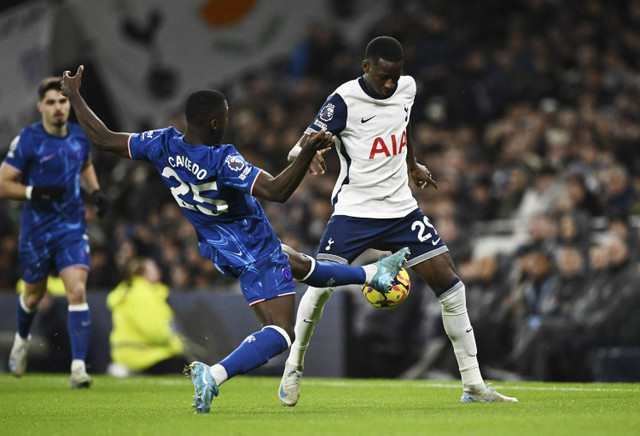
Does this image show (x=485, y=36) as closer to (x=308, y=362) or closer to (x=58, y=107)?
(x=308, y=362)

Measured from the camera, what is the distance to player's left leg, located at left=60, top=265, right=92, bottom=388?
9289mm

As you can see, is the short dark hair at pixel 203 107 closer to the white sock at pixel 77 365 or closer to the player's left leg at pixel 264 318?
the player's left leg at pixel 264 318

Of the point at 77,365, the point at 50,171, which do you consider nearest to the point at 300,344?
the point at 77,365

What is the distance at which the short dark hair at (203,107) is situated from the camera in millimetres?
6227

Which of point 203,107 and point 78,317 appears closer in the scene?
point 203,107

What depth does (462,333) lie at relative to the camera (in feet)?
23.1

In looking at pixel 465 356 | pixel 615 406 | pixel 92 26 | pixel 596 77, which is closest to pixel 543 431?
pixel 615 406

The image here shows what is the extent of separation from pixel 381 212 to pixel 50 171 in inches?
151

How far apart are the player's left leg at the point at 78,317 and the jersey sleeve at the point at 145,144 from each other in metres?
3.24

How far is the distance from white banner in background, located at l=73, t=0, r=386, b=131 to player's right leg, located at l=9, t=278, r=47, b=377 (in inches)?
362

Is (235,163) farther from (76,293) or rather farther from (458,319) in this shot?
(76,293)

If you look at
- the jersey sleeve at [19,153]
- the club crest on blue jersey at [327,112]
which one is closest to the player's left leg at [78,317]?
the jersey sleeve at [19,153]

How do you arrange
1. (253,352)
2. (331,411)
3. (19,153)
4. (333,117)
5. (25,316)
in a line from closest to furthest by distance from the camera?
(253,352), (331,411), (333,117), (19,153), (25,316)

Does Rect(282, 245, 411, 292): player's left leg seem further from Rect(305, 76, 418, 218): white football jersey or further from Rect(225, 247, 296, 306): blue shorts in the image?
Rect(305, 76, 418, 218): white football jersey
